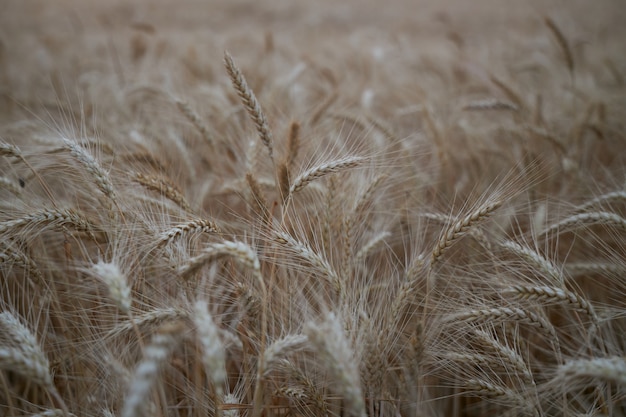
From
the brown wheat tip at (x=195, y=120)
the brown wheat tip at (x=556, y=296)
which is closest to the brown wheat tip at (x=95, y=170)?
the brown wheat tip at (x=195, y=120)

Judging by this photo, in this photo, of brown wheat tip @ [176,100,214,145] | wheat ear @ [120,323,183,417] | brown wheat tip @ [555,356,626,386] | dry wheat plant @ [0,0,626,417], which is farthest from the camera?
brown wheat tip @ [176,100,214,145]

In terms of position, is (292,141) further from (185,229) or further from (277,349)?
(277,349)

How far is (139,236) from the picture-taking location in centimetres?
125

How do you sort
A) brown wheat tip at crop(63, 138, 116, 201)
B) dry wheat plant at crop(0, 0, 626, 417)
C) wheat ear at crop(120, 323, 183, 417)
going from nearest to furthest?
wheat ear at crop(120, 323, 183, 417) < dry wheat plant at crop(0, 0, 626, 417) < brown wheat tip at crop(63, 138, 116, 201)

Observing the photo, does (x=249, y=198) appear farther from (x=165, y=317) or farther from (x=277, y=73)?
(x=277, y=73)

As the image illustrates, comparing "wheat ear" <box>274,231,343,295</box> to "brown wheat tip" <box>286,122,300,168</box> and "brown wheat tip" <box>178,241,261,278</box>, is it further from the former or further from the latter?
"brown wheat tip" <box>286,122,300,168</box>

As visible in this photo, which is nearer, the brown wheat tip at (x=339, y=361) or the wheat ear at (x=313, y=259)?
the brown wheat tip at (x=339, y=361)

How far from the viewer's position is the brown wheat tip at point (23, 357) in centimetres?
79

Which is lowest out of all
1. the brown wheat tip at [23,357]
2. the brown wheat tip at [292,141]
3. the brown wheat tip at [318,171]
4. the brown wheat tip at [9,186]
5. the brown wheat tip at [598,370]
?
the brown wheat tip at [598,370]

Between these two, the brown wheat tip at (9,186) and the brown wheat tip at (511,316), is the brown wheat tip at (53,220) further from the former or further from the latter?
the brown wheat tip at (511,316)

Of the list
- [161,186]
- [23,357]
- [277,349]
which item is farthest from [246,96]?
[23,357]

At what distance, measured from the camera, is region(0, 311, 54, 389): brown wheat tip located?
0.79 metres

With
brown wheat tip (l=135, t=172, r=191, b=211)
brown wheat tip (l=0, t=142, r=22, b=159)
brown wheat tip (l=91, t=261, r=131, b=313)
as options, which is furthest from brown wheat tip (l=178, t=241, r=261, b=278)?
brown wheat tip (l=0, t=142, r=22, b=159)

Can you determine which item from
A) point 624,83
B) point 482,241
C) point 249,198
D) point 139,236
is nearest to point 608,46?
point 624,83
